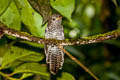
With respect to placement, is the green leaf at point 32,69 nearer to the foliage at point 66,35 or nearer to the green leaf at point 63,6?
the foliage at point 66,35

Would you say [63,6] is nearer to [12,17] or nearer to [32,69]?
[12,17]

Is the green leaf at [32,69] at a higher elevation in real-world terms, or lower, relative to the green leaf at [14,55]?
lower

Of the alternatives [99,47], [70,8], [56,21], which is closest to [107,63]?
[99,47]

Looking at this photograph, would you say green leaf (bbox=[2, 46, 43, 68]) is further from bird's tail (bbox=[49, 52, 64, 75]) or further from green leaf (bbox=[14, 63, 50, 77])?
bird's tail (bbox=[49, 52, 64, 75])

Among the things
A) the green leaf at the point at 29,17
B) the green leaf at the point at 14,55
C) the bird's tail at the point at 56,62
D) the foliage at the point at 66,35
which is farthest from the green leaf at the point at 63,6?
the green leaf at the point at 14,55

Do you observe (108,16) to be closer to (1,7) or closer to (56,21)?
(56,21)

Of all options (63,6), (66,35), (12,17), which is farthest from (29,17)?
(66,35)

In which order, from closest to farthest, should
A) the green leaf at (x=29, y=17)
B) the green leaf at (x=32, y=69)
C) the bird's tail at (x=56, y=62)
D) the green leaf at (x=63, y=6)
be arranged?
the green leaf at (x=63, y=6) → the green leaf at (x=29, y=17) → the bird's tail at (x=56, y=62) → the green leaf at (x=32, y=69)
